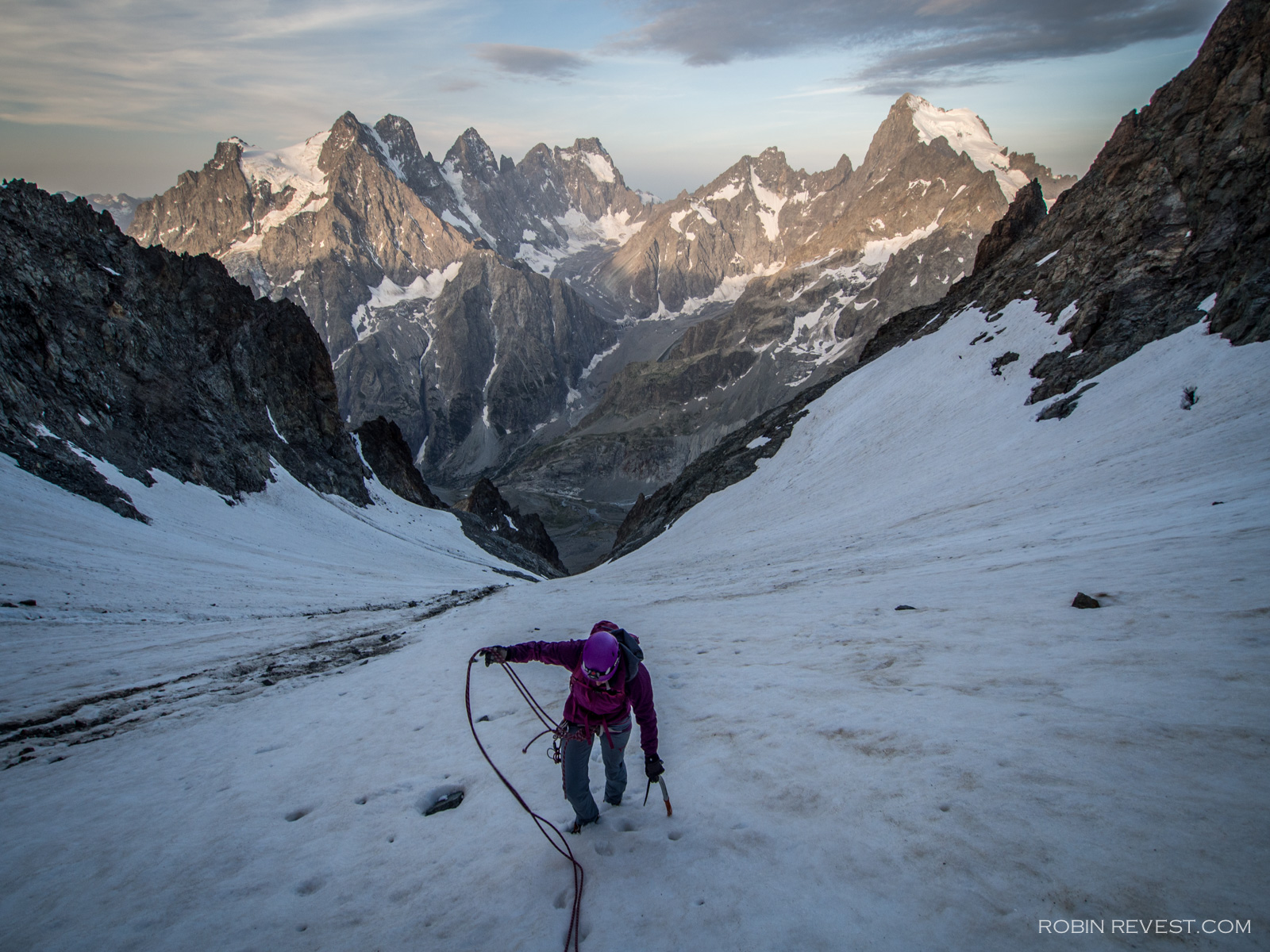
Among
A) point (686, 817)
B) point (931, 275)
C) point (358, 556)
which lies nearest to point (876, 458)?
point (358, 556)

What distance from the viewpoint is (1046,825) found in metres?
4.06

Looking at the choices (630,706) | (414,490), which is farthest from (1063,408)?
(414,490)

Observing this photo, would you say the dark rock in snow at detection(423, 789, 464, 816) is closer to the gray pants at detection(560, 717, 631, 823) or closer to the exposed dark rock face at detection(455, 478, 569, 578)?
the gray pants at detection(560, 717, 631, 823)

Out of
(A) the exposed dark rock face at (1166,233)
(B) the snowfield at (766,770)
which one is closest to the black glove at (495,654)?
(B) the snowfield at (766,770)

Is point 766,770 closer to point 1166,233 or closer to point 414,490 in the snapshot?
point 1166,233

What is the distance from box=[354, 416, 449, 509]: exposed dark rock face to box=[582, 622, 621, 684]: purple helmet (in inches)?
2204

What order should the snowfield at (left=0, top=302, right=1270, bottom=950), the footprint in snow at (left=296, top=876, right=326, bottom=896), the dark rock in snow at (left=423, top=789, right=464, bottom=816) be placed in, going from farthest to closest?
the dark rock in snow at (left=423, top=789, right=464, bottom=816)
the footprint in snow at (left=296, top=876, right=326, bottom=896)
the snowfield at (left=0, top=302, right=1270, bottom=950)

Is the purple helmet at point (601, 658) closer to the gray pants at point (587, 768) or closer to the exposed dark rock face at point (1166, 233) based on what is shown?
the gray pants at point (587, 768)

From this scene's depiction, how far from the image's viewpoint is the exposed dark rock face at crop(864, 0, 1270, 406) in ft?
75.9

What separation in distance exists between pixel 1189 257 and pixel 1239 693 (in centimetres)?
3095

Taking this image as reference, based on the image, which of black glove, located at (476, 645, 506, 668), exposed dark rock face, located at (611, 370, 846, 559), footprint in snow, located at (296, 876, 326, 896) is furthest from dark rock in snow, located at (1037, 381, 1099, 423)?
footprint in snow, located at (296, 876, 326, 896)

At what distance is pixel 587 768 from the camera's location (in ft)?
16.8

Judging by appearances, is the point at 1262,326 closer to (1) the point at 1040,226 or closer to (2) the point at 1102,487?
(2) the point at 1102,487

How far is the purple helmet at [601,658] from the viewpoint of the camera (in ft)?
16.2
